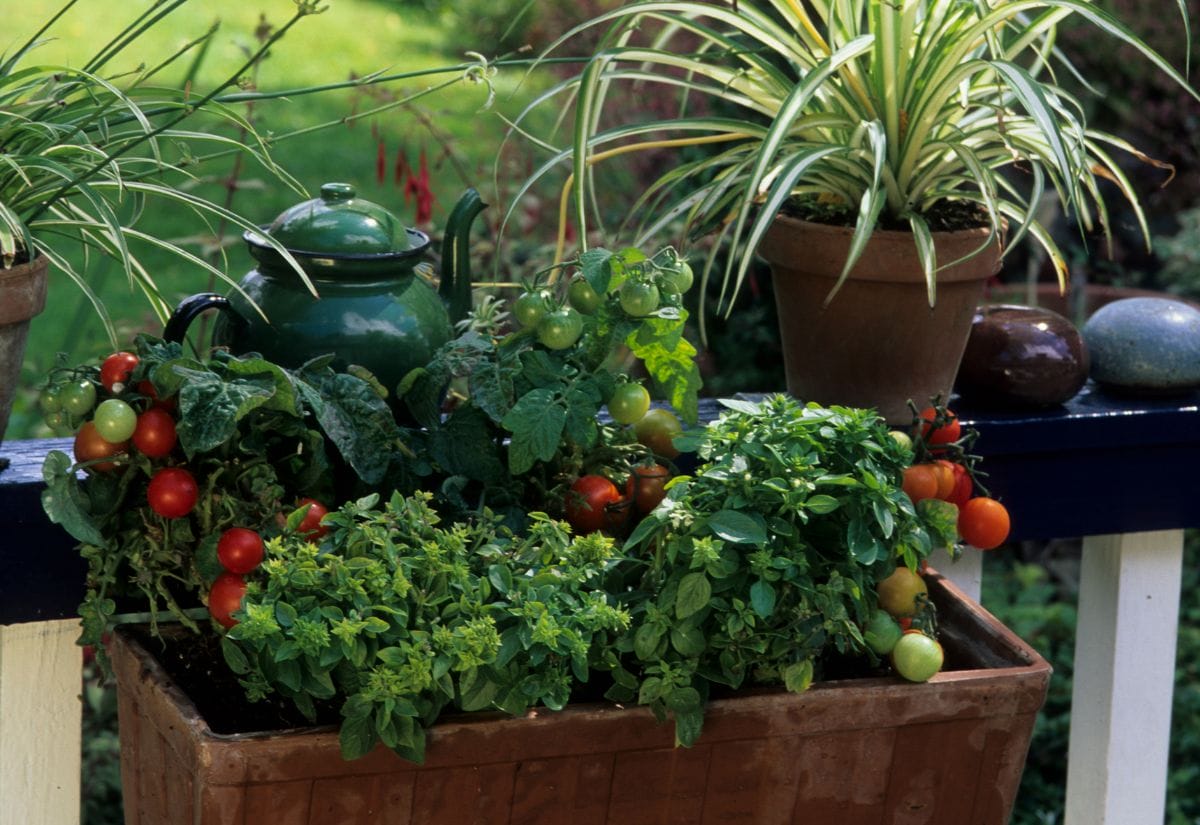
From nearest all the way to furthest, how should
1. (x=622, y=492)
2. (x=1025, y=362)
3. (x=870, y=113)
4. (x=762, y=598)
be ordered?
(x=762, y=598) → (x=622, y=492) → (x=870, y=113) → (x=1025, y=362)

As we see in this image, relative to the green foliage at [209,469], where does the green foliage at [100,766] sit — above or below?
below

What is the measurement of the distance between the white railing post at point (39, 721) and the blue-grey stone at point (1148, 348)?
1.08 metres

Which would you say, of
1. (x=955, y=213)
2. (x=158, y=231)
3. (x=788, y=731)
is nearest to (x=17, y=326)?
(x=788, y=731)

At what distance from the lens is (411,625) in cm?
106

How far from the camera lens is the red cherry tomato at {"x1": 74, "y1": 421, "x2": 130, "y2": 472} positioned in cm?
112

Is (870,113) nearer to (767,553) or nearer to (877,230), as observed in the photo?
(877,230)

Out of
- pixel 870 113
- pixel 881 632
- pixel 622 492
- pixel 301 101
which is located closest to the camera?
pixel 881 632

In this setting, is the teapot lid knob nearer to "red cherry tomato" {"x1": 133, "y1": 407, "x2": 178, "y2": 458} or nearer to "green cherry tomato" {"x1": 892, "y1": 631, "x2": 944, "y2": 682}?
"red cherry tomato" {"x1": 133, "y1": 407, "x2": 178, "y2": 458}

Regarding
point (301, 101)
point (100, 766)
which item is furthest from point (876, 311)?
point (301, 101)

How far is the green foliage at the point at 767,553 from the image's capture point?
108cm

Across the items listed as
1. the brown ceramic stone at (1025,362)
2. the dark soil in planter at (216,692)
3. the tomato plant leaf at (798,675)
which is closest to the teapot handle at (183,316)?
the dark soil in planter at (216,692)

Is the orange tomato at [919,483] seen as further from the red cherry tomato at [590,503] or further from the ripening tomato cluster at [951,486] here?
the red cherry tomato at [590,503]

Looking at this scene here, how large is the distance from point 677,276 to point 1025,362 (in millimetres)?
509

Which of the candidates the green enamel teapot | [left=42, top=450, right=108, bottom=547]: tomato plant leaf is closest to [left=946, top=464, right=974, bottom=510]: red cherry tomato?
the green enamel teapot
